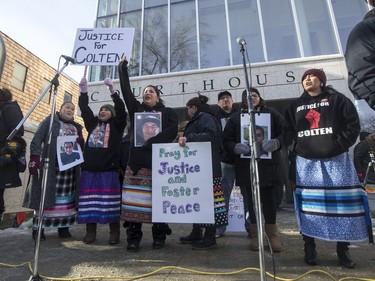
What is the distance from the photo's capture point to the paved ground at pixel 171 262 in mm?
2230

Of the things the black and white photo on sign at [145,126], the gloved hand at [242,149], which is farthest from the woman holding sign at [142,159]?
the gloved hand at [242,149]

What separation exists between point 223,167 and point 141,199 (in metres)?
1.43

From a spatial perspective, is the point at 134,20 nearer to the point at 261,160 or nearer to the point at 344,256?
the point at 261,160

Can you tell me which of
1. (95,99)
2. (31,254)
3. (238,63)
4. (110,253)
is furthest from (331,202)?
(95,99)

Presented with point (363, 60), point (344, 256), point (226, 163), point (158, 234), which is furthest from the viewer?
point (226, 163)

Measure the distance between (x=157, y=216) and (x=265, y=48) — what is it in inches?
281

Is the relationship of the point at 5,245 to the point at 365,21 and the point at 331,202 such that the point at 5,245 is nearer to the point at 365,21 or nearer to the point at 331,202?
the point at 331,202

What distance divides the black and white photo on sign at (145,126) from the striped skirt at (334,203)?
5.42 feet

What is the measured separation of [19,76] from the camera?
12.4 meters

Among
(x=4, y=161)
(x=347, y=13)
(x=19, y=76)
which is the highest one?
(x=19, y=76)

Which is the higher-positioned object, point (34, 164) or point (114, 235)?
point (34, 164)

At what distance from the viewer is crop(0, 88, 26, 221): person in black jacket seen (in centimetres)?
324

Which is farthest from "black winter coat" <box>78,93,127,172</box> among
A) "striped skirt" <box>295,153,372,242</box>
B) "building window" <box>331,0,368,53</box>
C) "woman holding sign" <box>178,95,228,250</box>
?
"building window" <box>331,0,368,53</box>

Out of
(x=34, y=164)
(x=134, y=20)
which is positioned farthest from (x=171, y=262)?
(x=134, y=20)
